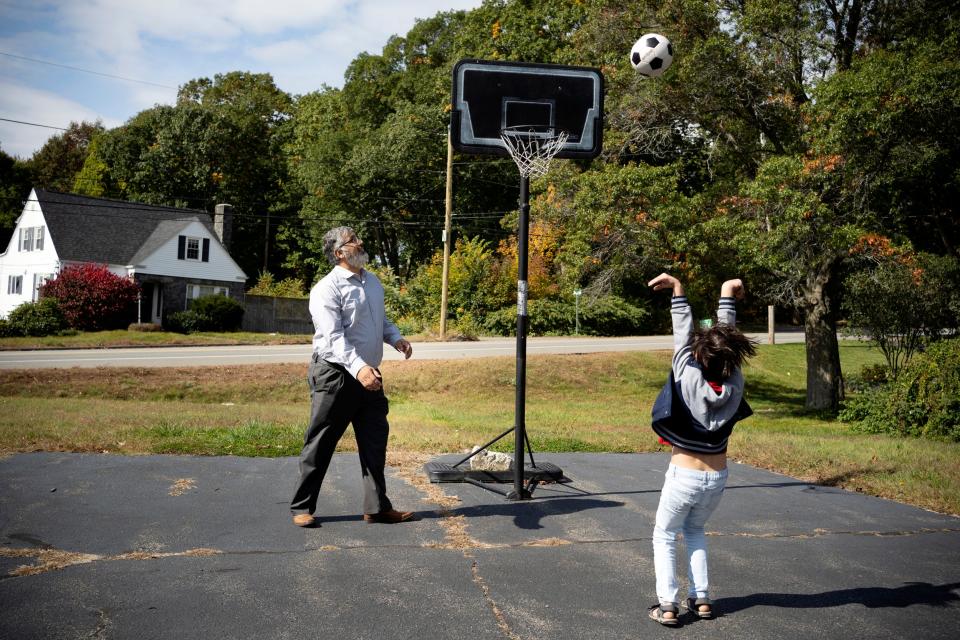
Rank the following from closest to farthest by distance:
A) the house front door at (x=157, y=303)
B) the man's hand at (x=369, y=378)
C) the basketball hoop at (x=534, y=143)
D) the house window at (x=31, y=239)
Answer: the man's hand at (x=369, y=378)
the basketball hoop at (x=534, y=143)
the house front door at (x=157, y=303)
the house window at (x=31, y=239)

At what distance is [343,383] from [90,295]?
3229cm

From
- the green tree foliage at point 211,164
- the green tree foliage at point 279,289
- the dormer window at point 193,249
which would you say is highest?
the green tree foliage at point 211,164

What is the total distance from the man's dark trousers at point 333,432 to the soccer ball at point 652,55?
6.88 meters

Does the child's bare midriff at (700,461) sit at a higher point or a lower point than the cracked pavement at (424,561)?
higher

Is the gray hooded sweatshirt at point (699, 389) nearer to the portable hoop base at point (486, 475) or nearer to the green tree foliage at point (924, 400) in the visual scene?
the portable hoop base at point (486, 475)

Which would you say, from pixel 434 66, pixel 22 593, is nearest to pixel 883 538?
pixel 22 593

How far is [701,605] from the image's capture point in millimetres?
4035

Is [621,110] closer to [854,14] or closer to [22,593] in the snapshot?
[854,14]

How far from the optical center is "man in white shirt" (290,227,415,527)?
5.42 metres

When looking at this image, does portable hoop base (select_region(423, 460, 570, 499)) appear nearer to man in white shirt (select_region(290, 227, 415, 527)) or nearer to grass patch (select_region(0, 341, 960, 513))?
man in white shirt (select_region(290, 227, 415, 527))

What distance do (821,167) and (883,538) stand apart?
10578 mm

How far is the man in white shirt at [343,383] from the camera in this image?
5.42 meters

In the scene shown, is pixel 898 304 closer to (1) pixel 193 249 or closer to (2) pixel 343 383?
(2) pixel 343 383

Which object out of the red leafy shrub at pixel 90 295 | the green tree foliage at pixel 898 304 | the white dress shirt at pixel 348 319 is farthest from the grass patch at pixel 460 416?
the red leafy shrub at pixel 90 295
